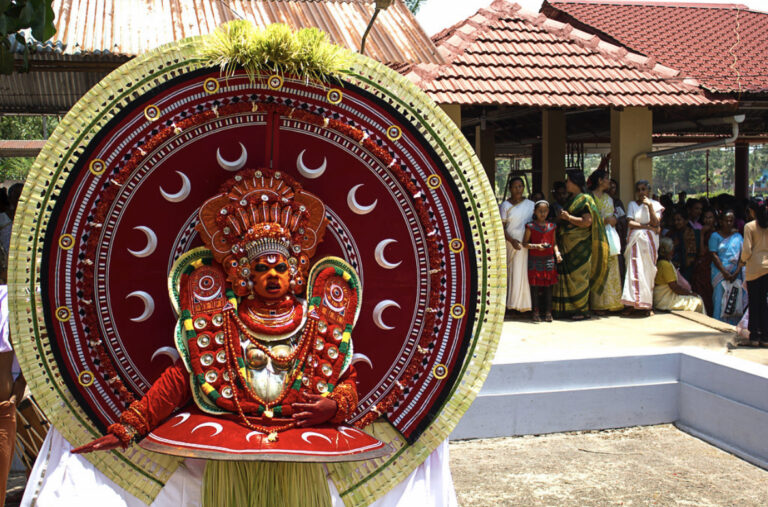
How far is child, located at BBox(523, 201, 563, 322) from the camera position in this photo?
26.8ft

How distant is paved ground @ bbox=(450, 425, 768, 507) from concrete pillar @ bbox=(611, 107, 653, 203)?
4.75 m

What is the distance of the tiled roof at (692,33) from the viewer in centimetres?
1047

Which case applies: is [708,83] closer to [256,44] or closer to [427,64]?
[427,64]

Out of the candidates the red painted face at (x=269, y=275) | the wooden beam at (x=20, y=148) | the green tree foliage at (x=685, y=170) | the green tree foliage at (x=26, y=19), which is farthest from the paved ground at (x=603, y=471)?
the green tree foliage at (x=685, y=170)

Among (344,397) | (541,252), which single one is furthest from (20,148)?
(344,397)

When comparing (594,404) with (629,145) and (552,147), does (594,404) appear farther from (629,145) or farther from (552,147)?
(552,147)

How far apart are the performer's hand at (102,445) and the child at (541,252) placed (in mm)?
5985

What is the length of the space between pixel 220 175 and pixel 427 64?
591 centimetres

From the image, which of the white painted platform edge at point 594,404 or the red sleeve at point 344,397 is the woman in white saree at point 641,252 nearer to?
the white painted platform edge at point 594,404

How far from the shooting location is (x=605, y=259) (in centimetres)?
838

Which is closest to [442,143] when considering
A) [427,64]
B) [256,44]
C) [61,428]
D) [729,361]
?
[256,44]

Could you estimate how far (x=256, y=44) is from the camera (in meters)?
3.03

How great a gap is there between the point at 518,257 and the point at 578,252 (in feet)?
2.23

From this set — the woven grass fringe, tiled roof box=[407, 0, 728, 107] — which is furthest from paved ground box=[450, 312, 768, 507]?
tiled roof box=[407, 0, 728, 107]
